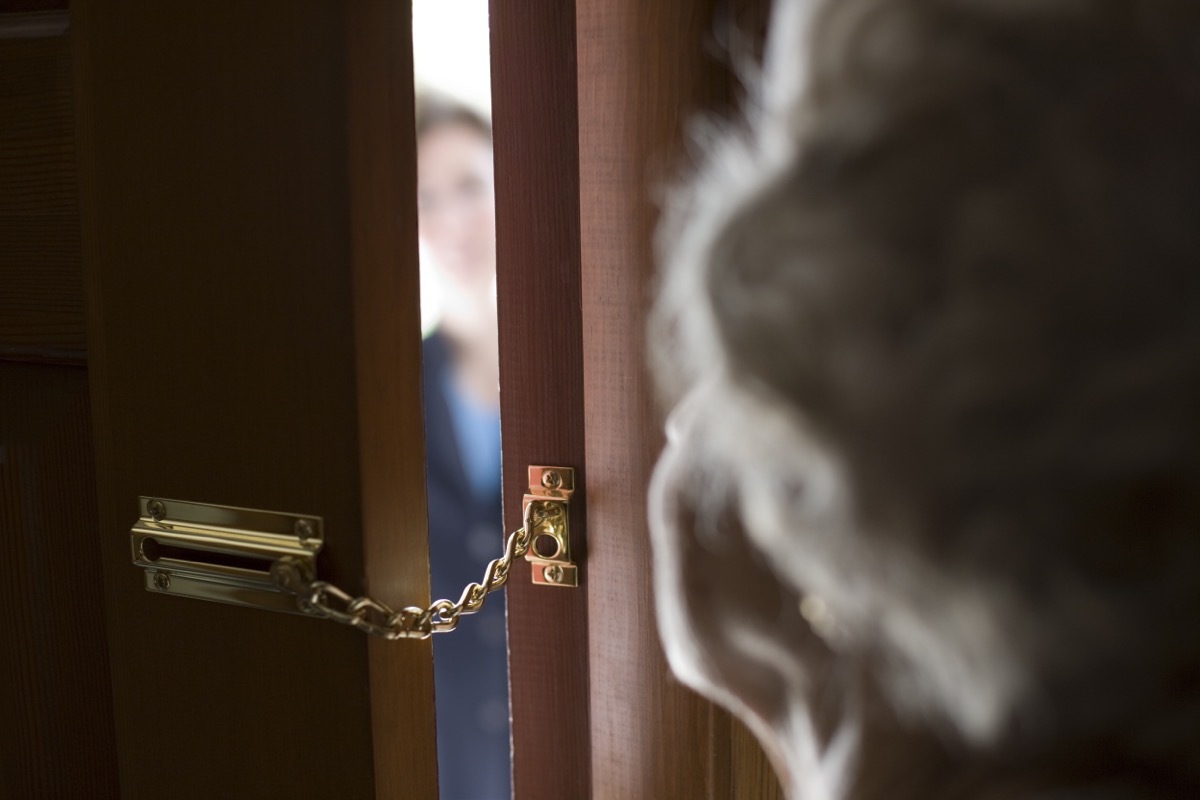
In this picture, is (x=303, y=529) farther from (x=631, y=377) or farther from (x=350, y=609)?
(x=631, y=377)

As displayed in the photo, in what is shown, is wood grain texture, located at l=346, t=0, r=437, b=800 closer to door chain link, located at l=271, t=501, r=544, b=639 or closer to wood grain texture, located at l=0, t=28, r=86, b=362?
door chain link, located at l=271, t=501, r=544, b=639

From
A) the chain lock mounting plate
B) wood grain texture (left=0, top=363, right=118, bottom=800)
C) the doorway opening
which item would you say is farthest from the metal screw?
the doorway opening

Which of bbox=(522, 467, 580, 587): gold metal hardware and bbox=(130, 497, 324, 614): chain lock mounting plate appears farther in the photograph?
bbox=(522, 467, 580, 587): gold metal hardware

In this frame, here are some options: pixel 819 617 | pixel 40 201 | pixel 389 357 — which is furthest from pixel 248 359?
pixel 819 617

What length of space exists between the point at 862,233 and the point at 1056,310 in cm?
7

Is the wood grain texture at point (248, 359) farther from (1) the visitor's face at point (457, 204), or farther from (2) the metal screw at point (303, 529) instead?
(1) the visitor's face at point (457, 204)

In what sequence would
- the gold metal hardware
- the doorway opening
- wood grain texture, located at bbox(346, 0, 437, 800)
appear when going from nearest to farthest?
wood grain texture, located at bbox(346, 0, 437, 800), the gold metal hardware, the doorway opening

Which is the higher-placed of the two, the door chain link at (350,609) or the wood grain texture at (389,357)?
the wood grain texture at (389,357)

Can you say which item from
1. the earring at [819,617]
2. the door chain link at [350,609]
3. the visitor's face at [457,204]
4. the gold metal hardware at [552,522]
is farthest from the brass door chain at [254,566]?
the visitor's face at [457,204]

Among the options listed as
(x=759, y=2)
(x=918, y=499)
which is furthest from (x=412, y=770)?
(x=759, y=2)

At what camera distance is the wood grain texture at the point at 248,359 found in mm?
551

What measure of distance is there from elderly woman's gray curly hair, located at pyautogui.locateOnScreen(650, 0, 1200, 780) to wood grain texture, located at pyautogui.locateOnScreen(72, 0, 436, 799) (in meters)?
0.26

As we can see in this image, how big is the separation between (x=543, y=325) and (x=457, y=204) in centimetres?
59

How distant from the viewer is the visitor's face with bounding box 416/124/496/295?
1308 mm
